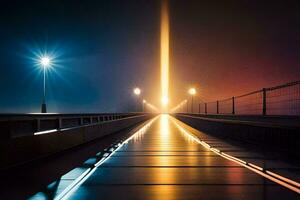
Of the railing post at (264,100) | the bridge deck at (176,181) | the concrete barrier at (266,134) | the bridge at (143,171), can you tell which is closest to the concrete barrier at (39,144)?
the bridge at (143,171)

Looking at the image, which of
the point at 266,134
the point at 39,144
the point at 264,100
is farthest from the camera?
the point at 264,100

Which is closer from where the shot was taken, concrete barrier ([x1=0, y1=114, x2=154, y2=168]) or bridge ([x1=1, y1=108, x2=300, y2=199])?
bridge ([x1=1, y1=108, x2=300, y2=199])

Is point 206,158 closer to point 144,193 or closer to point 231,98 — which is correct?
point 144,193

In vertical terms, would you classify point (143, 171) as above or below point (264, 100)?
below

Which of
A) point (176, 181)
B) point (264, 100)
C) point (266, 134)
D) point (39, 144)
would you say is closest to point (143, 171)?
point (176, 181)

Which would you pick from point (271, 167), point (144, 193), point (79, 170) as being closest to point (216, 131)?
point (271, 167)

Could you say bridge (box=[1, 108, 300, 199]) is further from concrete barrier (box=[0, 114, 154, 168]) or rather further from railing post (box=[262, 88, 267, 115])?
railing post (box=[262, 88, 267, 115])

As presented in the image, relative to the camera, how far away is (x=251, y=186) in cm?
750

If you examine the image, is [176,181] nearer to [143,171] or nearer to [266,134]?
[143,171]

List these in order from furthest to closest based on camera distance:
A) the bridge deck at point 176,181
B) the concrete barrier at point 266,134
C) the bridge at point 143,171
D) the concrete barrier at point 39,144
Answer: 1. the concrete barrier at point 266,134
2. the concrete barrier at point 39,144
3. the bridge at point 143,171
4. the bridge deck at point 176,181

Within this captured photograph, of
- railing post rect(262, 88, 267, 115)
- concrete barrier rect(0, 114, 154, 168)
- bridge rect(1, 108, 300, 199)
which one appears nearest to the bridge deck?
bridge rect(1, 108, 300, 199)

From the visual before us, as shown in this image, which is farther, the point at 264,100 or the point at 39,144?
the point at 264,100

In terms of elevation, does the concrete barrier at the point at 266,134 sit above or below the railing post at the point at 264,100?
below

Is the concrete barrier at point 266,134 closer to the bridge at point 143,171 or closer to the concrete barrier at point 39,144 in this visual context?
the bridge at point 143,171
